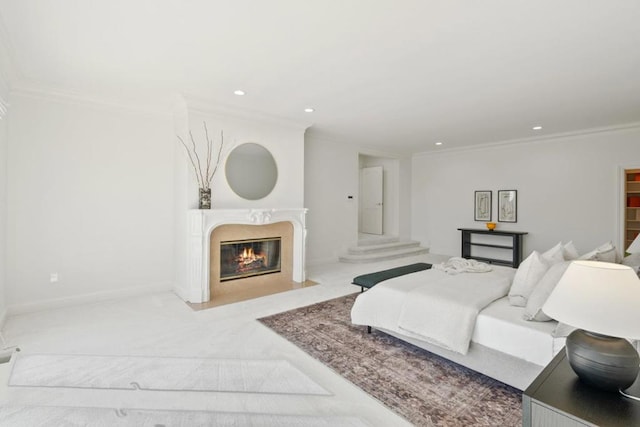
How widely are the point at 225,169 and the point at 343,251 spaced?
3.31 metres

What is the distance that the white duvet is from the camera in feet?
7.64

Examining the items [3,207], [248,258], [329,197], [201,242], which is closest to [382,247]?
[329,197]

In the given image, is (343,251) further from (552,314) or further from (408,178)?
(552,314)

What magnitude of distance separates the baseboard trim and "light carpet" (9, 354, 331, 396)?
128cm

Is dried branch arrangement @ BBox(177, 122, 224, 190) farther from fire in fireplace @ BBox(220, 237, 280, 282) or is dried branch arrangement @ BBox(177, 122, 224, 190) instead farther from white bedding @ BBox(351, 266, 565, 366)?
white bedding @ BBox(351, 266, 565, 366)

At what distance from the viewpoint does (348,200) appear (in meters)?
6.90

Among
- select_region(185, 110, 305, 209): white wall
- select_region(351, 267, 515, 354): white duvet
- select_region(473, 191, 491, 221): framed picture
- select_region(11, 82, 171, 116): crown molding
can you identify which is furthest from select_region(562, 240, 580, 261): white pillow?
select_region(11, 82, 171, 116): crown molding

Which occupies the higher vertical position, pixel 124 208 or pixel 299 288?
pixel 124 208

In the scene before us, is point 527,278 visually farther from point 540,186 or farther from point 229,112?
point 540,186

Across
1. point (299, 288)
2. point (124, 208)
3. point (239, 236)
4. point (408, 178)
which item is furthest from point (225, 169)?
point (408, 178)

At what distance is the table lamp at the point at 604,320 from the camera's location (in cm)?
Result: 119

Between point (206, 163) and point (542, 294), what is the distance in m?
3.87

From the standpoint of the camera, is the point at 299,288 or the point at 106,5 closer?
the point at 106,5

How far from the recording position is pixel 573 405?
119 cm
